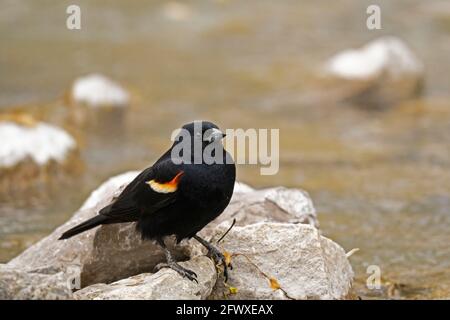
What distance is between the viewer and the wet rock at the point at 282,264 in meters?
5.00

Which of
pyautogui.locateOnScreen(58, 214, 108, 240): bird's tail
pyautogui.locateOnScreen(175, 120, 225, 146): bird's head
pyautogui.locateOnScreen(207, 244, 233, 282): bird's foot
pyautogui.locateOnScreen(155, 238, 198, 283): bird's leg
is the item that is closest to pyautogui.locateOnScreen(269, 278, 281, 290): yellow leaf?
pyautogui.locateOnScreen(207, 244, 233, 282): bird's foot

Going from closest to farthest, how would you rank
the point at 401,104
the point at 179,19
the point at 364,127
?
the point at 364,127, the point at 401,104, the point at 179,19

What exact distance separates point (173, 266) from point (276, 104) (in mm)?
8775

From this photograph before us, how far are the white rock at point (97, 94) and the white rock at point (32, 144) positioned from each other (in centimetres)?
223

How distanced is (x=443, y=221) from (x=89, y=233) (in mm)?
3812

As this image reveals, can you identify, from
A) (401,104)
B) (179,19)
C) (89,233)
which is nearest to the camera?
(89,233)

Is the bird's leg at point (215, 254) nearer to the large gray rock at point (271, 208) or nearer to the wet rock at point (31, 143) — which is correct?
the large gray rock at point (271, 208)

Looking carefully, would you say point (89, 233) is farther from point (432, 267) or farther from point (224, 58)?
point (224, 58)

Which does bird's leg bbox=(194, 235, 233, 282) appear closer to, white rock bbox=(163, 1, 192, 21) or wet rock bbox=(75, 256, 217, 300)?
wet rock bbox=(75, 256, 217, 300)

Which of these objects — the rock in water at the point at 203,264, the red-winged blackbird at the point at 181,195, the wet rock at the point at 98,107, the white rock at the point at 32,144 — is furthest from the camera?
the wet rock at the point at 98,107

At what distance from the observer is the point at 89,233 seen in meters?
5.76

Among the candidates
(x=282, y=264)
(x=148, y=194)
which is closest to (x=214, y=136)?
(x=148, y=194)

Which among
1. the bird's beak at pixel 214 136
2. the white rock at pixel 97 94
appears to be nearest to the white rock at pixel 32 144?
the white rock at pixel 97 94
